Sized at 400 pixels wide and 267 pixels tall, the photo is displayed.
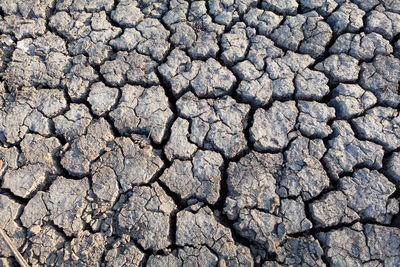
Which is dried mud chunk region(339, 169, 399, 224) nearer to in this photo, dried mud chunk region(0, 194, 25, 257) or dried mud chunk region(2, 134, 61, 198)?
dried mud chunk region(2, 134, 61, 198)

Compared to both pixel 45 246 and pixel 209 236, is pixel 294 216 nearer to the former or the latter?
pixel 209 236

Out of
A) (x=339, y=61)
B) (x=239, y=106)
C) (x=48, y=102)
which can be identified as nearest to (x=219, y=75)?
(x=239, y=106)

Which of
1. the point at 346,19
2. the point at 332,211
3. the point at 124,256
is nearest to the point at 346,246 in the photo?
the point at 332,211

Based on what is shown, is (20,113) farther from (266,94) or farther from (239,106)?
(266,94)

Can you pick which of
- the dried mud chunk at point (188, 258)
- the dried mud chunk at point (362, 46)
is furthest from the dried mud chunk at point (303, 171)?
the dried mud chunk at point (362, 46)

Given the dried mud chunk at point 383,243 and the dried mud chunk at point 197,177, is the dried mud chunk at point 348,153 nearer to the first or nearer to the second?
the dried mud chunk at point 383,243

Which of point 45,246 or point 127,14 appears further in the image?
point 127,14
